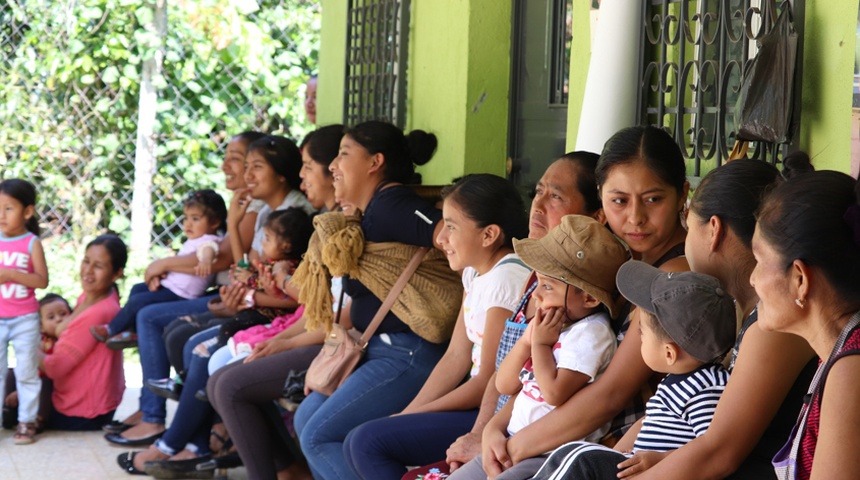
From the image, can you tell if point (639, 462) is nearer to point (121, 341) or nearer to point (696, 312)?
point (696, 312)

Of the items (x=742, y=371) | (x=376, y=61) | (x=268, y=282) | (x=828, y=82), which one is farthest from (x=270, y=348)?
(x=742, y=371)

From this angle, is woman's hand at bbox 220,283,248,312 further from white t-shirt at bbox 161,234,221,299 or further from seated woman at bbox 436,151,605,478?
seated woman at bbox 436,151,605,478

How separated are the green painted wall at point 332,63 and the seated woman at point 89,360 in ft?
5.75

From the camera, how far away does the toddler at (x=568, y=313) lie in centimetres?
265

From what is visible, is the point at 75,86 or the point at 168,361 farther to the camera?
the point at 75,86

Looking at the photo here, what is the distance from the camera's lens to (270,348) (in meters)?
4.54

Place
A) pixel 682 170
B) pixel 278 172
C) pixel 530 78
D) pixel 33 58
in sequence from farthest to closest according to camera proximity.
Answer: pixel 33 58, pixel 278 172, pixel 530 78, pixel 682 170

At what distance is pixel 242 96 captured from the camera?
9242 mm

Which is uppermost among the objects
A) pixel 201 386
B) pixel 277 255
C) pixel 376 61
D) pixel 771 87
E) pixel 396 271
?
pixel 376 61

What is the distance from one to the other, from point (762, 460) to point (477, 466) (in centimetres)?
95

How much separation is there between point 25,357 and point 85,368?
317 millimetres

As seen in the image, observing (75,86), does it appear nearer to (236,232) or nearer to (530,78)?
(236,232)

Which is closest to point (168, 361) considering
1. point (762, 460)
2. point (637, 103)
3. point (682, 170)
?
point (637, 103)

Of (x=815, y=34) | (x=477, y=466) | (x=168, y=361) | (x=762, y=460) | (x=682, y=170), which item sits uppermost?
(x=815, y=34)
